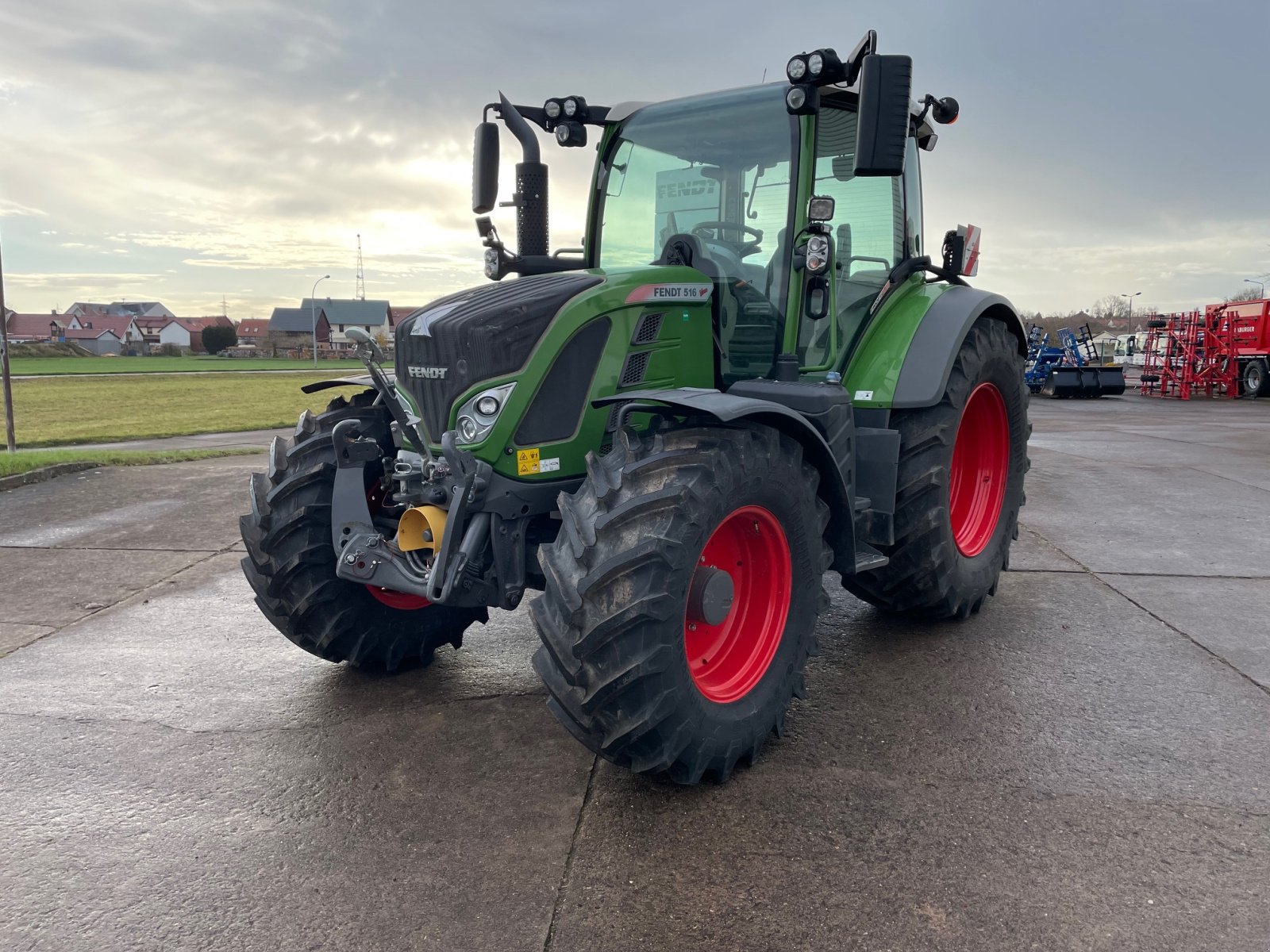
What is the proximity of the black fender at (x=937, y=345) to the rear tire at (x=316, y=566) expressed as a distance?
2.15 m

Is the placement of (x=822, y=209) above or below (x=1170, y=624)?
above

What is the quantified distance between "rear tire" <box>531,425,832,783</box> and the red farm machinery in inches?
982

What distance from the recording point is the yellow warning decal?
10.8 feet

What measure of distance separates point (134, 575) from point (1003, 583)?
5448 mm

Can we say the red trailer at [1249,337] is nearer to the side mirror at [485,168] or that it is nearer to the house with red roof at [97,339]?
the side mirror at [485,168]

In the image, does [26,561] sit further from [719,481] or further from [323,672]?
[719,481]

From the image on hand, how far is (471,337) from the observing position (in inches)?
130

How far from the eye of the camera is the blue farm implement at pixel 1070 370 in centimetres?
2362

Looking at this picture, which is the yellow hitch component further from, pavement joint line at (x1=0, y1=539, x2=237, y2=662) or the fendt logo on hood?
pavement joint line at (x1=0, y1=539, x2=237, y2=662)

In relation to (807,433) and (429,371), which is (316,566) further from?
(807,433)

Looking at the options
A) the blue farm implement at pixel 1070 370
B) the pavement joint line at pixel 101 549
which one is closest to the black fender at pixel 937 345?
the pavement joint line at pixel 101 549

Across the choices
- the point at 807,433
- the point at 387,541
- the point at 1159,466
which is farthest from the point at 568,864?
the point at 1159,466

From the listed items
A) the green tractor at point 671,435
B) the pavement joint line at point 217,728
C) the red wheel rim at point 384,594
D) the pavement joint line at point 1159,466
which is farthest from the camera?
the pavement joint line at point 1159,466

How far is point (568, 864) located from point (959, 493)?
3417mm
